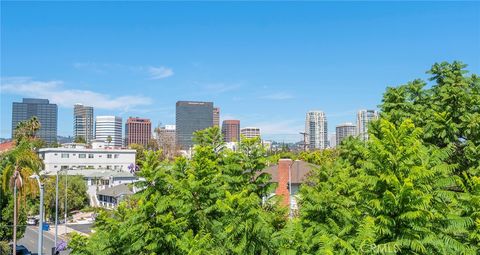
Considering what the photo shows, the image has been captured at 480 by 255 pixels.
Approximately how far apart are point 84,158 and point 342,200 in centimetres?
11354

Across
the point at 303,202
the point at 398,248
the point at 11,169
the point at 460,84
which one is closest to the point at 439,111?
the point at 460,84

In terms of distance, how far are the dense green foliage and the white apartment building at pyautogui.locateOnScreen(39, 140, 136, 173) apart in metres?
101

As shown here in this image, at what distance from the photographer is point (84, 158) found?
395 ft

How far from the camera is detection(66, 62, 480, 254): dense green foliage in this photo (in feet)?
36.9

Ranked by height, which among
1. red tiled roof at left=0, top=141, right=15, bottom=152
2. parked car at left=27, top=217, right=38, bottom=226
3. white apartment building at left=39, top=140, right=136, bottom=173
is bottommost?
parked car at left=27, top=217, right=38, bottom=226

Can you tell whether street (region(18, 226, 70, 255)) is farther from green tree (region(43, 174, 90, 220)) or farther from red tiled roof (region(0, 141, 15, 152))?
red tiled roof (region(0, 141, 15, 152))

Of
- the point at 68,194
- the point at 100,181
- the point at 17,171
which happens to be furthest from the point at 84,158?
the point at 17,171

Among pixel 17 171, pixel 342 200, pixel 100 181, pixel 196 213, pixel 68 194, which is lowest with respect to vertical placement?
pixel 68 194

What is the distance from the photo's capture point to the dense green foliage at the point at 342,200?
11.2m

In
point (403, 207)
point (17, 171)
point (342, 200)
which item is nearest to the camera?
point (403, 207)

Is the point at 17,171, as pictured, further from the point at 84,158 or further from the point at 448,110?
the point at 84,158

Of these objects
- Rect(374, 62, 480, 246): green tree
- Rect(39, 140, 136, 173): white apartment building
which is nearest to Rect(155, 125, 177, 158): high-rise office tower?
Rect(39, 140, 136, 173): white apartment building

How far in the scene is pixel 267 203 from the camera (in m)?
18.5

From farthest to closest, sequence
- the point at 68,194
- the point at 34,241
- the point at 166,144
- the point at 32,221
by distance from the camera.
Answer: the point at 166,144 < the point at 68,194 < the point at 32,221 < the point at 34,241
